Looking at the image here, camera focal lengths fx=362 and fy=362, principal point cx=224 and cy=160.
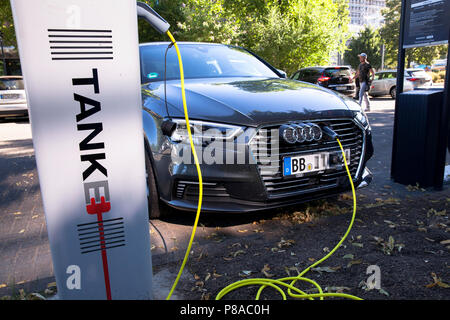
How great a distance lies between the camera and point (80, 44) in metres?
1.34

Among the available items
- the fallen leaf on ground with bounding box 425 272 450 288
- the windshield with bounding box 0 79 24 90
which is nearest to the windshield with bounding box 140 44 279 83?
the fallen leaf on ground with bounding box 425 272 450 288

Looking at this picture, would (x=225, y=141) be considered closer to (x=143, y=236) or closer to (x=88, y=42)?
(x=143, y=236)

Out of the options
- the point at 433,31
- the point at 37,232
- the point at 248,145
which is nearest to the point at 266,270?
the point at 248,145

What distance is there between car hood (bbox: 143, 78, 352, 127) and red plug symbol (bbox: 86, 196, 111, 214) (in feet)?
3.63

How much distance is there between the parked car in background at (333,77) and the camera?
13.0 m

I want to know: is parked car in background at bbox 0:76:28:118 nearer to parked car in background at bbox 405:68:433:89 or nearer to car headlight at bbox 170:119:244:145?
car headlight at bbox 170:119:244:145

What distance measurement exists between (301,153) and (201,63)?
165 cm

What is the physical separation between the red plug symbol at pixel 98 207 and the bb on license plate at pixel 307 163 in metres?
1.35

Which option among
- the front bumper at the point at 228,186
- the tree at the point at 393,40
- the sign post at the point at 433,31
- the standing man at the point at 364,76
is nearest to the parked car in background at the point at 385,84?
the standing man at the point at 364,76

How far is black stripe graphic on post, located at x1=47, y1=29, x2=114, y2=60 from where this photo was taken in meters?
1.30

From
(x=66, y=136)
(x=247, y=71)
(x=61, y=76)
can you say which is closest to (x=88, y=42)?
(x=61, y=76)
